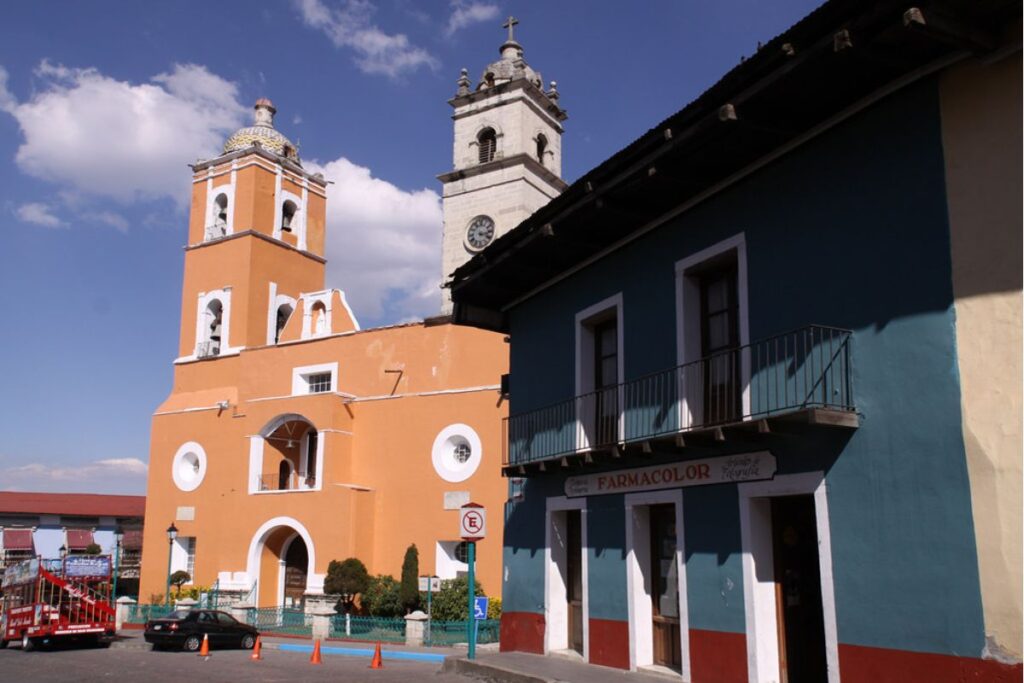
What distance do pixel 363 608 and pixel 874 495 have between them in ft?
80.3

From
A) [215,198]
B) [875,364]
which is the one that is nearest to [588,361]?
[875,364]

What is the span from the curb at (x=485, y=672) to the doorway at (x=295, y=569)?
2076cm

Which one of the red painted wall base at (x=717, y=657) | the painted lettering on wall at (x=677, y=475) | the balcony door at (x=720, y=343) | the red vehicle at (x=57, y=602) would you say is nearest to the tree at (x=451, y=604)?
the red vehicle at (x=57, y=602)

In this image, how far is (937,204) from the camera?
8352 millimetres

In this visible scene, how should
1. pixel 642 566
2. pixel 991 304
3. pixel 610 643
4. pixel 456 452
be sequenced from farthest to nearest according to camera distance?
pixel 456 452
pixel 610 643
pixel 642 566
pixel 991 304

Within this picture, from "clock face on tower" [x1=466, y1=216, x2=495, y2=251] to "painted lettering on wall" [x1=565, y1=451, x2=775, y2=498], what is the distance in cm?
2401

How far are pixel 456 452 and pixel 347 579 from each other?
5.39 meters

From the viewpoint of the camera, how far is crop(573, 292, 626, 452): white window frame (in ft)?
42.4

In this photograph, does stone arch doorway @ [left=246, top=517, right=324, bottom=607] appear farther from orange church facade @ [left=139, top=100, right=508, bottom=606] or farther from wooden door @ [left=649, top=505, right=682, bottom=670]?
wooden door @ [left=649, top=505, right=682, bottom=670]

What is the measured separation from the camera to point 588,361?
47.3 ft

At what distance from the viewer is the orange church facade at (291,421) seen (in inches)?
1236

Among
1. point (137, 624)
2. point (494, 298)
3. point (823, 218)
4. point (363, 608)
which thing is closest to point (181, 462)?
point (137, 624)

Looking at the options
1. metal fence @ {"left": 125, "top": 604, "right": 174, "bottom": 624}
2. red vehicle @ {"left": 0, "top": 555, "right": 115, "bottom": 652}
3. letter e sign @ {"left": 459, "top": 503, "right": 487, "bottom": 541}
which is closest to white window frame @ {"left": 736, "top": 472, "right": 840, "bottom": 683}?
letter e sign @ {"left": 459, "top": 503, "right": 487, "bottom": 541}

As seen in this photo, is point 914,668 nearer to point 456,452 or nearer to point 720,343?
point 720,343
